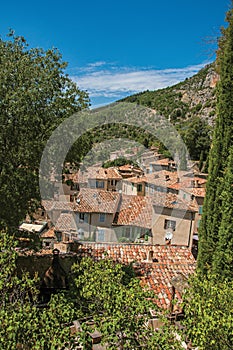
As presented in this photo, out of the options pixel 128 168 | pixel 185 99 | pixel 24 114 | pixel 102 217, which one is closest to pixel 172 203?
pixel 102 217

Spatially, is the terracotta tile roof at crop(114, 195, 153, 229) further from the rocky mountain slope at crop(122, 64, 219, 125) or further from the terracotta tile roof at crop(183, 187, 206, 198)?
the rocky mountain slope at crop(122, 64, 219, 125)

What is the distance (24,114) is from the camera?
7.88m

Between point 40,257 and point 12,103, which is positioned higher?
point 12,103

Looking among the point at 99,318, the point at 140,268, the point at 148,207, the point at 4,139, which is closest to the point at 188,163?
the point at 148,207

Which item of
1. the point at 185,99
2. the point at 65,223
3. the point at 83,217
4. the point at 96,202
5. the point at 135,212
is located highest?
the point at 185,99

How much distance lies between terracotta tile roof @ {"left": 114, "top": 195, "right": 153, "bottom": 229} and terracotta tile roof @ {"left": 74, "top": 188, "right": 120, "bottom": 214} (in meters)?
0.70

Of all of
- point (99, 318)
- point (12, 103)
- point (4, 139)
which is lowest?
point (99, 318)

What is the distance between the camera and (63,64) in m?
8.77

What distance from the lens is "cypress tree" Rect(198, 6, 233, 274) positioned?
25.3 feet

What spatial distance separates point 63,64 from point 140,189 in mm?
21358

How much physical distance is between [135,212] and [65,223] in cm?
530

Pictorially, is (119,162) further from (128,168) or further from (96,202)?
(96,202)

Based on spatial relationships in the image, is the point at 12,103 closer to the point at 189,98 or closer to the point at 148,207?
the point at 148,207

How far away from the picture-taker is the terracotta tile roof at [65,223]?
Answer: 803 inches
